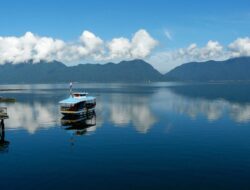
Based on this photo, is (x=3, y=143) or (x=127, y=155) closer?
(x=127, y=155)

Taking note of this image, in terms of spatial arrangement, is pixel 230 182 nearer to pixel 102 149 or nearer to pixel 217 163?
pixel 217 163

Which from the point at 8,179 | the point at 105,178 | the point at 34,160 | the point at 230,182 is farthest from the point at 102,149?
the point at 230,182

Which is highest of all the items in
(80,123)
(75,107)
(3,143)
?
(75,107)

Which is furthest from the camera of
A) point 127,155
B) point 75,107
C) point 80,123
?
point 75,107

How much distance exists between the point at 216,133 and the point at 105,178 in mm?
39745

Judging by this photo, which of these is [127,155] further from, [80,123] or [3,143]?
[80,123]

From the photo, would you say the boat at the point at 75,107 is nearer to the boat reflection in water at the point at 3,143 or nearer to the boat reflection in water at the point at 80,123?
the boat reflection in water at the point at 80,123

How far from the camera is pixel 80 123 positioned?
316 feet

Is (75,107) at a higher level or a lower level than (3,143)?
higher

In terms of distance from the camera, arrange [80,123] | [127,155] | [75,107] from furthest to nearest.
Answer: [75,107] < [80,123] < [127,155]

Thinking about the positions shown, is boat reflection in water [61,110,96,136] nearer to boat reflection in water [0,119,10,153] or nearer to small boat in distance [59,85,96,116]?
small boat in distance [59,85,96,116]

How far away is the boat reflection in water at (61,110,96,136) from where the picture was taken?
274ft

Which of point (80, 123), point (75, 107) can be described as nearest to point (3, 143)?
point (80, 123)

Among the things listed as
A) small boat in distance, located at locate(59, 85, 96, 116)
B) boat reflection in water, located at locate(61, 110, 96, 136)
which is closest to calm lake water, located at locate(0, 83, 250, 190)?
boat reflection in water, located at locate(61, 110, 96, 136)
